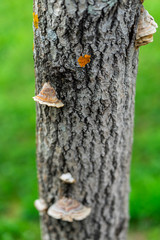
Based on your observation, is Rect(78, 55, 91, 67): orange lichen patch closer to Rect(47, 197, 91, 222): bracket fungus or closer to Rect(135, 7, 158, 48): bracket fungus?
Rect(135, 7, 158, 48): bracket fungus

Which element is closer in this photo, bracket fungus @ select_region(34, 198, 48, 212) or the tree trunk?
the tree trunk

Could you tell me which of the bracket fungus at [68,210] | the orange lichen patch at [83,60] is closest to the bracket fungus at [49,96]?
the orange lichen patch at [83,60]

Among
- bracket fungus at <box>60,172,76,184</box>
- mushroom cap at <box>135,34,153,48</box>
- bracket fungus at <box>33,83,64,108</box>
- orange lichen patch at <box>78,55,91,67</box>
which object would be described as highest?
mushroom cap at <box>135,34,153,48</box>

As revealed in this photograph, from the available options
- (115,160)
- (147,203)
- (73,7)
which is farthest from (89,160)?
(147,203)

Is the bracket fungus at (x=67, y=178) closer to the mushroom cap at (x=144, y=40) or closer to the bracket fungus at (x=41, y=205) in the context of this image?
the bracket fungus at (x=41, y=205)

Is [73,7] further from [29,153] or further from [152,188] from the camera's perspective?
[29,153]

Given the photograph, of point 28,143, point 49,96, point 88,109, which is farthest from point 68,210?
point 28,143

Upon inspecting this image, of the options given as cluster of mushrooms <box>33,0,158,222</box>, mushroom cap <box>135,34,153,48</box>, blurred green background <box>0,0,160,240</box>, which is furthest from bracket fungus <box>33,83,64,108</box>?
blurred green background <box>0,0,160,240</box>
